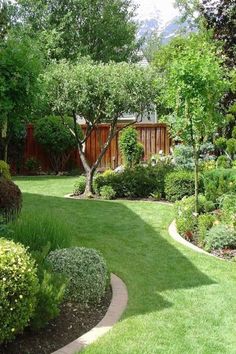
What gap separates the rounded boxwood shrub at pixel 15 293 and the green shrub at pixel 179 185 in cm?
812

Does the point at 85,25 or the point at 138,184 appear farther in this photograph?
the point at 85,25

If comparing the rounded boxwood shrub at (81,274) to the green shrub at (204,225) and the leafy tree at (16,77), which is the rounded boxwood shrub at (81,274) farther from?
the green shrub at (204,225)

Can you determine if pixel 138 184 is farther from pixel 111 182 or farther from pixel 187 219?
pixel 187 219

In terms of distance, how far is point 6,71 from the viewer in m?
6.23

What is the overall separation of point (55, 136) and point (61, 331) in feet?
46.4

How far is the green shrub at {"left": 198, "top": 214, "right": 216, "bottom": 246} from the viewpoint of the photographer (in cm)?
769

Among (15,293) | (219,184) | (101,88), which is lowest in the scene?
(15,293)

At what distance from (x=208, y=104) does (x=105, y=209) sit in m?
3.43

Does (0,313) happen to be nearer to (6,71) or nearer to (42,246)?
(42,246)

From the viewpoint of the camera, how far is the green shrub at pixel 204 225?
303 inches

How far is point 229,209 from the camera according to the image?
26.6ft

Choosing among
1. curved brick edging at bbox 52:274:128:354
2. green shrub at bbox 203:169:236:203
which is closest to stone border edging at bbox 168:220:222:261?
green shrub at bbox 203:169:236:203

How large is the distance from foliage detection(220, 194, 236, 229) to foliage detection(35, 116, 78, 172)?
9961mm

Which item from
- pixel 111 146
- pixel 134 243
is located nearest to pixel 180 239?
pixel 134 243
